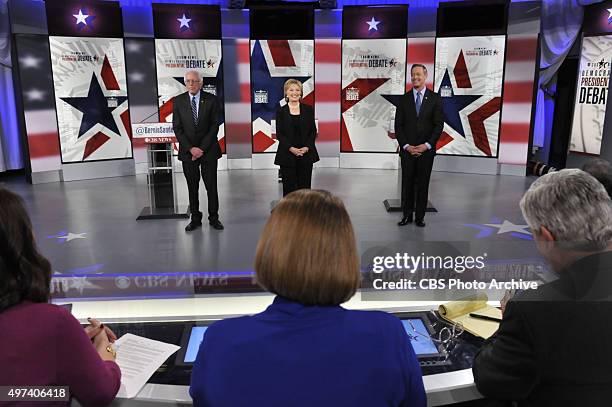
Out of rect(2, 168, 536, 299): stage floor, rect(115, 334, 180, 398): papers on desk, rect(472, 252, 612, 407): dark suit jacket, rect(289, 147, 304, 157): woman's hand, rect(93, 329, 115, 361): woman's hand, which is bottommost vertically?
rect(2, 168, 536, 299): stage floor

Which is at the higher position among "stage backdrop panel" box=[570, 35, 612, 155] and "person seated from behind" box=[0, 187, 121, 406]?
"stage backdrop panel" box=[570, 35, 612, 155]

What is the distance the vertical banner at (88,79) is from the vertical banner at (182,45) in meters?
0.60

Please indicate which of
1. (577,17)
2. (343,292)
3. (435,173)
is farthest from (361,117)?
(343,292)

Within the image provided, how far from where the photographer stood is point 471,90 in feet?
28.8

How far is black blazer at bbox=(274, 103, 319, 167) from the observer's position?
554 cm

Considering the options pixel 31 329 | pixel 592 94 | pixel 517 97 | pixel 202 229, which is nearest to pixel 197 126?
pixel 202 229

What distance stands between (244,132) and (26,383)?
27.8ft

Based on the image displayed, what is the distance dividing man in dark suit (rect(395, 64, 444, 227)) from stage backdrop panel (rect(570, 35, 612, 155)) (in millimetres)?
3642

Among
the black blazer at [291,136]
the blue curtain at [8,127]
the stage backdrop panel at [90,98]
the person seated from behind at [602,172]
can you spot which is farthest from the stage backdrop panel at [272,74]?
the person seated from behind at [602,172]

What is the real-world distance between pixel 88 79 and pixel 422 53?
5378 mm

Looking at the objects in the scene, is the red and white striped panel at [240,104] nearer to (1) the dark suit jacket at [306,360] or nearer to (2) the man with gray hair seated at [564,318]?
(2) the man with gray hair seated at [564,318]

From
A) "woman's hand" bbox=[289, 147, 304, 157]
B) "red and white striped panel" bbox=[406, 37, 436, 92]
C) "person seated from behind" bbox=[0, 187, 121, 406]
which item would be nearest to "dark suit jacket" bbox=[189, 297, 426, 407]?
"person seated from behind" bbox=[0, 187, 121, 406]

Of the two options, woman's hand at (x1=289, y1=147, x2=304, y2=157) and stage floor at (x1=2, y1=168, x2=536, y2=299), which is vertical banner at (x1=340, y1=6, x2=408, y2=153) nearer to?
stage floor at (x1=2, y1=168, x2=536, y2=299)

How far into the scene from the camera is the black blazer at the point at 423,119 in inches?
214
